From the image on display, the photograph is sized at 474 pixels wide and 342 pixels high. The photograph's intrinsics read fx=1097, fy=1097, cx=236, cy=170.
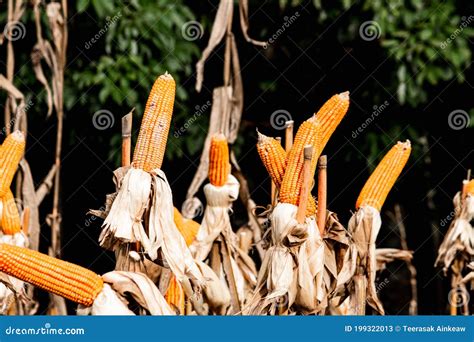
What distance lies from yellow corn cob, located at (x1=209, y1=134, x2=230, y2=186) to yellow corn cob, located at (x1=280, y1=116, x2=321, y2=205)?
60 centimetres

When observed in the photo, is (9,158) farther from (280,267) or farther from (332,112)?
(332,112)

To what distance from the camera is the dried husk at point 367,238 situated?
167 inches

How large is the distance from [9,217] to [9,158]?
1.49ft

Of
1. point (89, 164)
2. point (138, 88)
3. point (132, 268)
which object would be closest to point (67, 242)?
→ point (89, 164)

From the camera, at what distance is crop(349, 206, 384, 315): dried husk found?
13.9ft

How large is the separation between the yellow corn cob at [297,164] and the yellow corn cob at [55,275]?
82cm

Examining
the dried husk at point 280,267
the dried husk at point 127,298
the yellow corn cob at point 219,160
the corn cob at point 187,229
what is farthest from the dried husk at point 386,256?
the dried husk at point 127,298

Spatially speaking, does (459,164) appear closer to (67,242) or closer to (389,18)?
(389,18)

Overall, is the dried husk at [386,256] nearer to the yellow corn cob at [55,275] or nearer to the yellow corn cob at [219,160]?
the yellow corn cob at [219,160]

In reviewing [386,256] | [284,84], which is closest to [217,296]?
[386,256]

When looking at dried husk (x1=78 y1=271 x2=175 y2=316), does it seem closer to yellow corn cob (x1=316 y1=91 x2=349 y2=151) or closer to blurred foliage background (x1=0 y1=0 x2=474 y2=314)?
yellow corn cob (x1=316 y1=91 x2=349 y2=151)

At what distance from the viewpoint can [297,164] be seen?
3748 millimetres

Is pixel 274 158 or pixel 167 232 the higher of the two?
pixel 274 158

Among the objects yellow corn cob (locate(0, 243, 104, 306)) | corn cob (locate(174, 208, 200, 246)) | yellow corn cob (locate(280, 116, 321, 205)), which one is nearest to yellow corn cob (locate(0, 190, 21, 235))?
corn cob (locate(174, 208, 200, 246))
